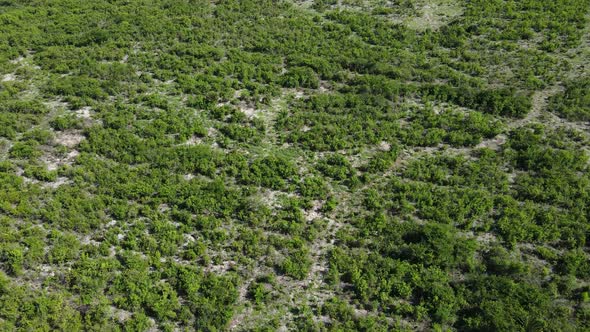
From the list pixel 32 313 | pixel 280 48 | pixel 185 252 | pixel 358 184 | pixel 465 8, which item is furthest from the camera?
pixel 465 8

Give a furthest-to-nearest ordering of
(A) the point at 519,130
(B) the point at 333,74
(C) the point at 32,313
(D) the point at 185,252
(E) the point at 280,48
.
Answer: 1. (E) the point at 280,48
2. (B) the point at 333,74
3. (A) the point at 519,130
4. (D) the point at 185,252
5. (C) the point at 32,313

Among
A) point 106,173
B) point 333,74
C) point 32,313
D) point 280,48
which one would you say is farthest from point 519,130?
point 32,313

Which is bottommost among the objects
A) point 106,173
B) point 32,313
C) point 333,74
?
point 32,313

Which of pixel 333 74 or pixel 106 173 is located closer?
pixel 106 173

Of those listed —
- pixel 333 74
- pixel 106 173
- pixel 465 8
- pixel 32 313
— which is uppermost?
pixel 465 8

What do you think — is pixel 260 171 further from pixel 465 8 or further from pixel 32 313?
pixel 465 8

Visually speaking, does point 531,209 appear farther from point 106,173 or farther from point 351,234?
point 106,173

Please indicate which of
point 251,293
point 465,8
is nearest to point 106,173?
point 251,293

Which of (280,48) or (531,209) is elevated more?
(280,48)

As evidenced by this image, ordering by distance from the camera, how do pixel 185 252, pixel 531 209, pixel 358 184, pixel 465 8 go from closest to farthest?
pixel 185 252 → pixel 531 209 → pixel 358 184 → pixel 465 8
